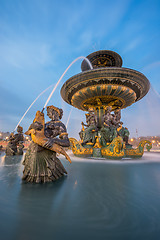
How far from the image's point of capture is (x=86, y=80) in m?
5.89

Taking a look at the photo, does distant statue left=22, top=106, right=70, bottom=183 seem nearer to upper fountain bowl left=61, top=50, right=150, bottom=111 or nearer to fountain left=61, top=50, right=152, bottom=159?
fountain left=61, top=50, right=152, bottom=159

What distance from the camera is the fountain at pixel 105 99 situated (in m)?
5.44

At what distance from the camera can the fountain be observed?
17.9 ft

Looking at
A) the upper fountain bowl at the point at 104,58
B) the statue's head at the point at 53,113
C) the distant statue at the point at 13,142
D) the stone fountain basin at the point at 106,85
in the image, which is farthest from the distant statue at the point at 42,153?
the upper fountain bowl at the point at 104,58

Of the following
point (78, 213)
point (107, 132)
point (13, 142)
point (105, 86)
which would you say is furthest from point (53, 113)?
point (13, 142)

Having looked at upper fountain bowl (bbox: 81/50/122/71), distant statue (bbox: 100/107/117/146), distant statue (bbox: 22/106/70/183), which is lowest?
distant statue (bbox: 22/106/70/183)

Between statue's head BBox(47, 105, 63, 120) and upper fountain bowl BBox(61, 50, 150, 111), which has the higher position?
upper fountain bowl BBox(61, 50, 150, 111)

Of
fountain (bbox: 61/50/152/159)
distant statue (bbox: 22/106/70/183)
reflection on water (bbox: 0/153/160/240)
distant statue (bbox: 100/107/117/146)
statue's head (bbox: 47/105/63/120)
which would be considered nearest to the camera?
reflection on water (bbox: 0/153/160/240)

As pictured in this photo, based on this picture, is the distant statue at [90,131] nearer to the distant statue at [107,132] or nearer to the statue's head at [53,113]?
the distant statue at [107,132]

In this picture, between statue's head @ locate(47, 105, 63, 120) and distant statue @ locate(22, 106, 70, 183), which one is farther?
statue's head @ locate(47, 105, 63, 120)

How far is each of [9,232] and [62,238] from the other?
0.46m

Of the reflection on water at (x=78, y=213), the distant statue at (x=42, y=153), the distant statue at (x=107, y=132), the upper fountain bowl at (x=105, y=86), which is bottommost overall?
the reflection on water at (x=78, y=213)

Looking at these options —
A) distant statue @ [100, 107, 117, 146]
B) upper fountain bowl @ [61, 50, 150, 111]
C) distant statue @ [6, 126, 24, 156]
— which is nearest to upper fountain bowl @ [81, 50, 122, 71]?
upper fountain bowl @ [61, 50, 150, 111]

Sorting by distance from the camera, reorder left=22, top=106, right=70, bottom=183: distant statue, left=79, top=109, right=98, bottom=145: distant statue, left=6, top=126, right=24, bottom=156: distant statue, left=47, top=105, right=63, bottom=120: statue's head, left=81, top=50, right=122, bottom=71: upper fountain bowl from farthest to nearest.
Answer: left=81, top=50, right=122, bottom=71: upper fountain bowl → left=79, top=109, right=98, bottom=145: distant statue → left=6, top=126, right=24, bottom=156: distant statue → left=47, top=105, right=63, bottom=120: statue's head → left=22, top=106, right=70, bottom=183: distant statue
